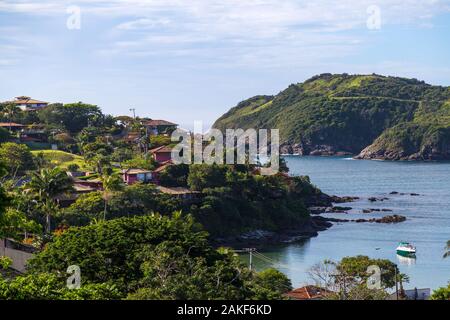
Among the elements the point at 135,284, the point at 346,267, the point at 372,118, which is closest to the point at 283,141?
the point at 372,118

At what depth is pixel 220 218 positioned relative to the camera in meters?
61.2

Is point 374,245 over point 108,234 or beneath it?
beneath

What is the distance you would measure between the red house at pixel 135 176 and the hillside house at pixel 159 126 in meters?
28.7

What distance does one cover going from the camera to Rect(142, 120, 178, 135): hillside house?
9457 centimetres

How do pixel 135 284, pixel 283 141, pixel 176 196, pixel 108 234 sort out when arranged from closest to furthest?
1. pixel 135 284
2. pixel 108 234
3. pixel 176 196
4. pixel 283 141

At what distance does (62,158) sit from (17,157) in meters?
8.54

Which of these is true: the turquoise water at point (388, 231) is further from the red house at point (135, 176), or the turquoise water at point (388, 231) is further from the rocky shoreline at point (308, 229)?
the red house at point (135, 176)

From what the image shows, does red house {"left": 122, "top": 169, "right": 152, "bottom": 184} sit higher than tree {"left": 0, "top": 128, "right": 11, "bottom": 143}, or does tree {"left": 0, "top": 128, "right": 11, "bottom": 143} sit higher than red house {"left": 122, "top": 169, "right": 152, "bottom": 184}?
tree {"left": 0, "top": 128, "right": 11, "bottom": 143}

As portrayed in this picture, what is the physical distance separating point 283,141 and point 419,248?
13128 centimetres

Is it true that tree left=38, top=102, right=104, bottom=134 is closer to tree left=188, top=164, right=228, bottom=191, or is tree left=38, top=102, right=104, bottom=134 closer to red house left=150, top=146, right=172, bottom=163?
red house left=150, top=146, right=172, bottom=163

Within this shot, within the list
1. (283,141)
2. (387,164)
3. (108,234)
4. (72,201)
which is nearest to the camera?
(108,234)

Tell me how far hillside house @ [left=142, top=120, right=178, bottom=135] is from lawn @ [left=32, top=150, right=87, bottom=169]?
20.6m

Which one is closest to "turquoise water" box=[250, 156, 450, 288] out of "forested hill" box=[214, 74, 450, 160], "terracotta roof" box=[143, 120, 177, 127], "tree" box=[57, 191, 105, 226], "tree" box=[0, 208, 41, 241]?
"tree" box=[57, 191, 105, 226]
